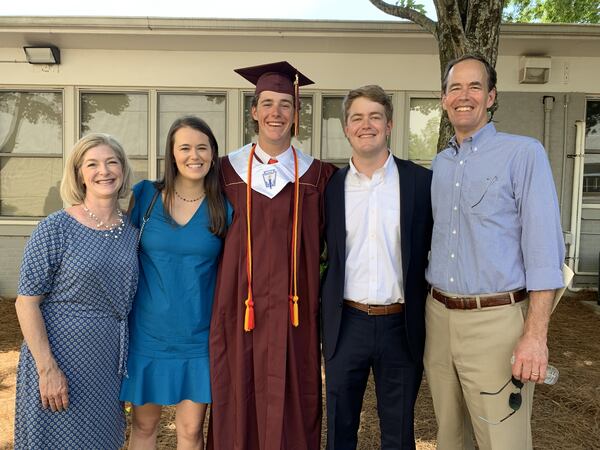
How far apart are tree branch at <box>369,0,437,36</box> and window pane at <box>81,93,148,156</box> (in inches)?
138

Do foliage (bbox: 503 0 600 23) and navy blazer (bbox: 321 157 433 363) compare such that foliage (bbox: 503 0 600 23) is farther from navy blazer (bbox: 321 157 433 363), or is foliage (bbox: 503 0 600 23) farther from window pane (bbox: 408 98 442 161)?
navy blazer (bbox: 321 157 433 363)

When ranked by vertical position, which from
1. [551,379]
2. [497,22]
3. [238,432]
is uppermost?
[497,22]

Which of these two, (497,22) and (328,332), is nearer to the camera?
(328,332)

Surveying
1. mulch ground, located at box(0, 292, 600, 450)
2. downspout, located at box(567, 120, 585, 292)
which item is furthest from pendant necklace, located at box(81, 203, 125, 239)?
downspout, located at box(567, 120, 585, 292)

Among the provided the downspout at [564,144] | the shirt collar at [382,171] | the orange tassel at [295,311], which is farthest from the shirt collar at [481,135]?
the downspout at [564,144]

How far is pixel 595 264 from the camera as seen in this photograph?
715cm

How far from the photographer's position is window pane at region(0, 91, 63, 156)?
6.84m

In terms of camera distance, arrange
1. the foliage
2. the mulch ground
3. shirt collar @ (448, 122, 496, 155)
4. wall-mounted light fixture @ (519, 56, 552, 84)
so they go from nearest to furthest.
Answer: shirt collar @ (448, 122, 496, 155) → the mulch ground → wall-mounted light fixture @ (519, 56, 552, 84) → the foliage

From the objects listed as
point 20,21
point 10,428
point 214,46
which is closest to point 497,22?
point 214,46

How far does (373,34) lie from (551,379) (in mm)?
4932

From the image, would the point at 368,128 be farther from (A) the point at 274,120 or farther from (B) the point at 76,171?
(B) the point at 76,171

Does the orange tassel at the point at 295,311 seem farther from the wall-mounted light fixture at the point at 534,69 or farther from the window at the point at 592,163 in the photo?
the window at the point at 592,163

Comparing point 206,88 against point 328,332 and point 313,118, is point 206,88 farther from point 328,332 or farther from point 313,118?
point 328,332

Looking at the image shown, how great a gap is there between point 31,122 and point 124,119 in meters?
1.26
